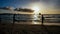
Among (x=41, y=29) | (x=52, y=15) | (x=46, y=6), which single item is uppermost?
(x=46, y=6)

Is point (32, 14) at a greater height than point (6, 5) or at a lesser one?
lesser

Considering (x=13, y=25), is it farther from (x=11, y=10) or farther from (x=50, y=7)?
(x=50, y=7)

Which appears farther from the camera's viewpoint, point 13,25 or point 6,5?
point 6,5

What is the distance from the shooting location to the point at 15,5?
4.44 metres

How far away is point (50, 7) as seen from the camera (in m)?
4.42

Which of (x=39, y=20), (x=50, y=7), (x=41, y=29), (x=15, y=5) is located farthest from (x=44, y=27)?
(x=15, y=5)

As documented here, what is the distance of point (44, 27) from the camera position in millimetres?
3609

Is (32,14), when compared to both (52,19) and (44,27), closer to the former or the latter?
(52,19)

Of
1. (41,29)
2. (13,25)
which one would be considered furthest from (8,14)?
(41,29)

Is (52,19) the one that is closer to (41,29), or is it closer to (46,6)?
(46,6)

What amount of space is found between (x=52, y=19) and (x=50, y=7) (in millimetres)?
398

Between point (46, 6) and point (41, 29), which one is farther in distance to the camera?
point (46, 6)

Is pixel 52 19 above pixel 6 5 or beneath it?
beneath

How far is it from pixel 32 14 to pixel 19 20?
47 centimetres
